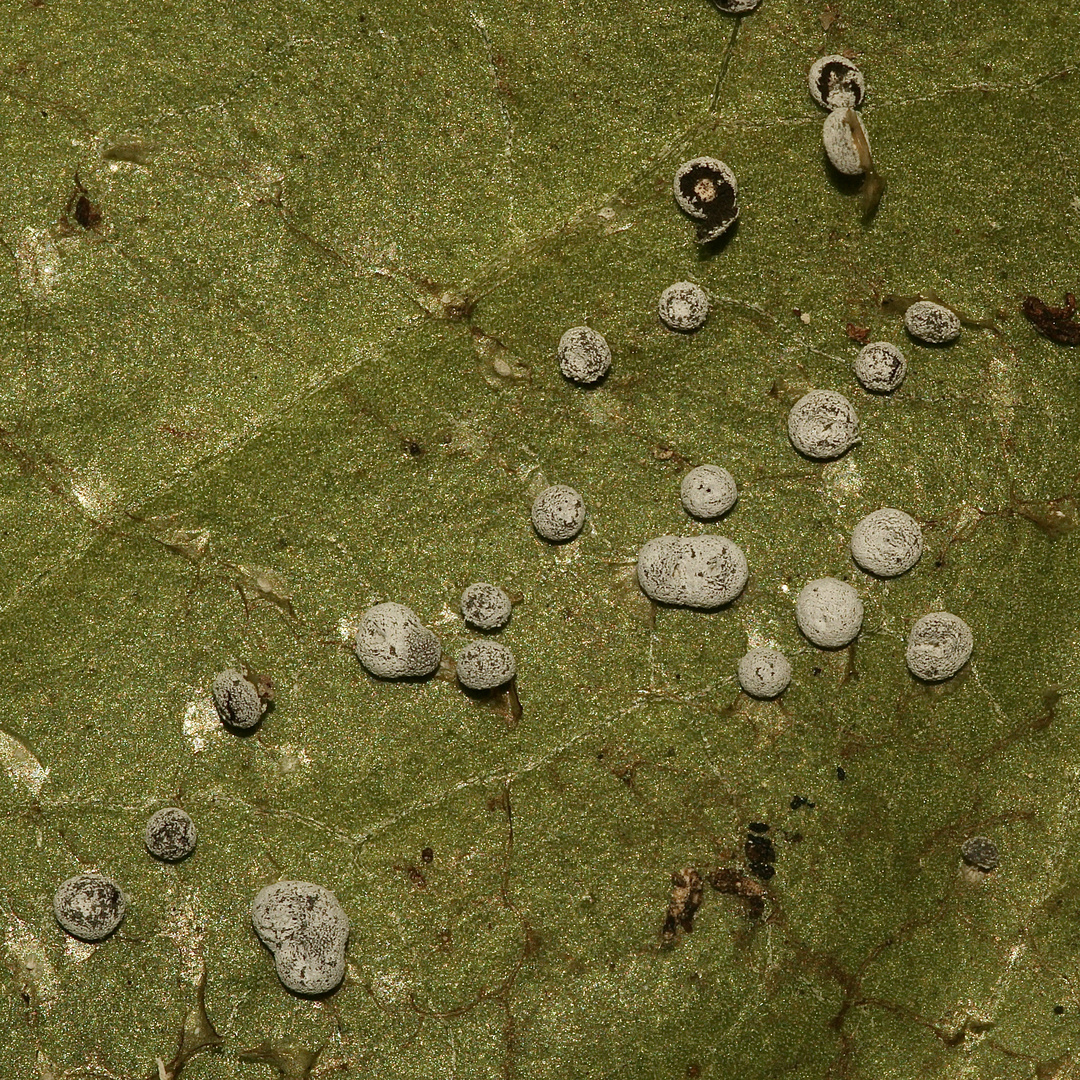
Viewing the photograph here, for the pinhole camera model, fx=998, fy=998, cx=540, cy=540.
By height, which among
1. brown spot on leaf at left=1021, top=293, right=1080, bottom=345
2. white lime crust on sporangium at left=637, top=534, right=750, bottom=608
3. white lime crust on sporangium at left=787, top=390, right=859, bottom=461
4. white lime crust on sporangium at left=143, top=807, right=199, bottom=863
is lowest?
white lime crust on sporangium at left=143, top=807, right=199, bottom=863

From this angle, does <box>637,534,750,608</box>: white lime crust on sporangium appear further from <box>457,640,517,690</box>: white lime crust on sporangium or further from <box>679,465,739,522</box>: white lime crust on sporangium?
<box>457,640,517,690</box>: white lime crust on sporangium

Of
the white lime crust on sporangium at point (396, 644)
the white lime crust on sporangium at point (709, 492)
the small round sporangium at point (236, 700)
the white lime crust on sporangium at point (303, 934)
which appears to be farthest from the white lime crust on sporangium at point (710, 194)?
the white lime crust on sporangium at point (303, 934)

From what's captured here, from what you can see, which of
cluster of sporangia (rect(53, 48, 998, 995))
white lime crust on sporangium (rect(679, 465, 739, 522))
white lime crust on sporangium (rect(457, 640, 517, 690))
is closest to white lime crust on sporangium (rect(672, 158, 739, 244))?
cluster of sporangia (rect(53, 48, 998, 995))

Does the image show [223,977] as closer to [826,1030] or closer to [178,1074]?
[178,1074]

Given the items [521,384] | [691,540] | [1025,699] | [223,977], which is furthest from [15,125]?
[1025,699]

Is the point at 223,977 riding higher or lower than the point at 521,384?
lower
